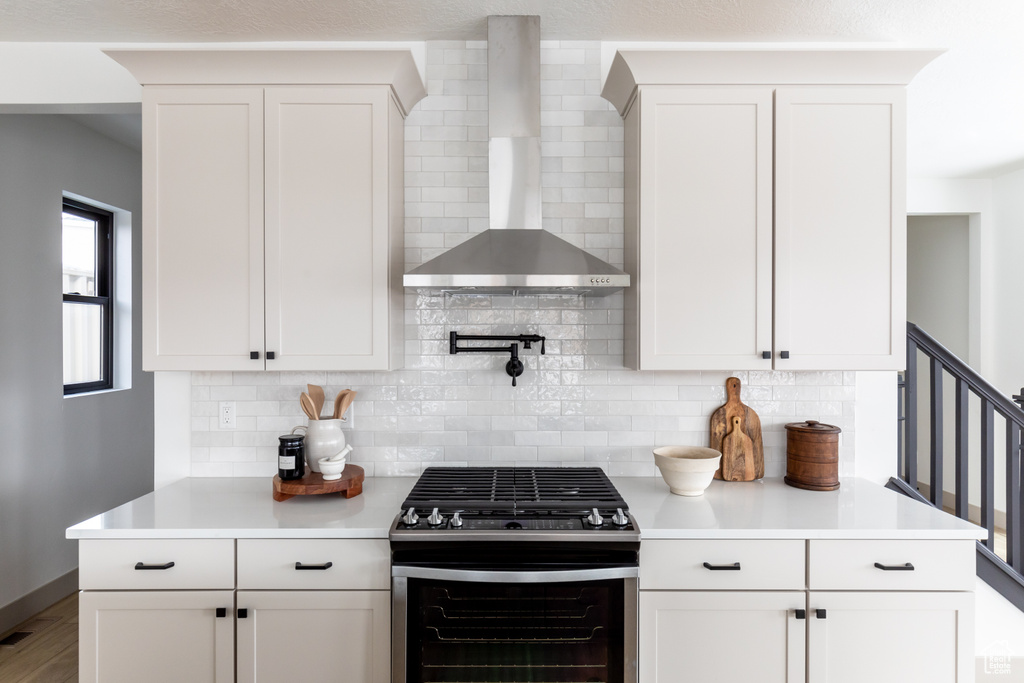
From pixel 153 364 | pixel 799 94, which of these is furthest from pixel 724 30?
pixel 153 364

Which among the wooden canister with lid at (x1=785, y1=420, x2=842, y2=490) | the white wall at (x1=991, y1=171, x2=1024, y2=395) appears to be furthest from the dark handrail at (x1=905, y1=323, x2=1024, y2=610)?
the white wall at (x1=991, y1=171, x2=1024, y2=395)

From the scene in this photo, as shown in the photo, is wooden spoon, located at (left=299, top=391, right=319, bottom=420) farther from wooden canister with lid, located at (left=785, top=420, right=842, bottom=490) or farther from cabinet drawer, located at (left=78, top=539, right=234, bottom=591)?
wooden canister with lid, located at (left=785, top=420, right=842, bottom=490)

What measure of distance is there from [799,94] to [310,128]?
1.82 meters

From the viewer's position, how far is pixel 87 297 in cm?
362

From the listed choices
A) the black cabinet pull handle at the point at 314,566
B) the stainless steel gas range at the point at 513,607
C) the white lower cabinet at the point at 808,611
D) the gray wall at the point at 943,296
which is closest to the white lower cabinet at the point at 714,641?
the white lower cabinet at the point at 808,611

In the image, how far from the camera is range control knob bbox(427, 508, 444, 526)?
1.78 metres

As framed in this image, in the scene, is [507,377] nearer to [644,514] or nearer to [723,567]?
[644,514]

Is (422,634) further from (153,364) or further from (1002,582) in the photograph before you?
(1002,582)

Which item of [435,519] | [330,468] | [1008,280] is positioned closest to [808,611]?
[435,519]

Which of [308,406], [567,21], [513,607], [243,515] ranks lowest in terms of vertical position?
[513,607]

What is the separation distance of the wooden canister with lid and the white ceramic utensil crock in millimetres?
1824

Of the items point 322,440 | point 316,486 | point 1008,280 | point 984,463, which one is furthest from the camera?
point 1008,280

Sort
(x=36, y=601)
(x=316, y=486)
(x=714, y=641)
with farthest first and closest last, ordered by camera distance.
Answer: (x=36, y=601) → (x=316, y=486) → (x=714, y=641)

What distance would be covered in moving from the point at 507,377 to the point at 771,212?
122 cm
